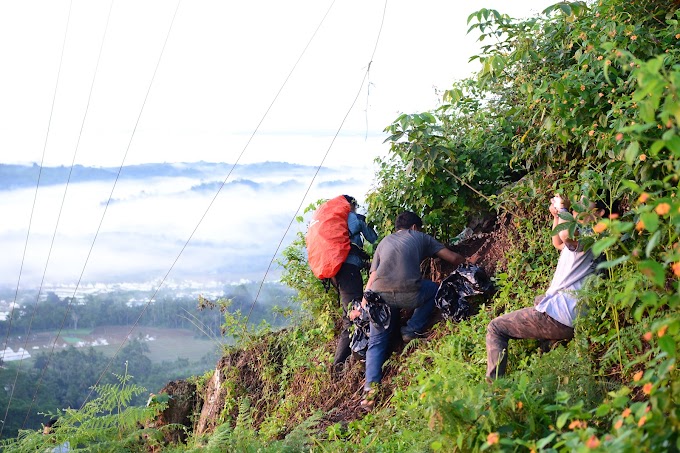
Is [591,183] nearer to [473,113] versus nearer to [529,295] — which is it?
[529,295]

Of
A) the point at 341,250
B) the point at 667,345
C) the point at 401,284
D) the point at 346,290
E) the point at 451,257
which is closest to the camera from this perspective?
the point at 667,345

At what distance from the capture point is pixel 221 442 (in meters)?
6.46

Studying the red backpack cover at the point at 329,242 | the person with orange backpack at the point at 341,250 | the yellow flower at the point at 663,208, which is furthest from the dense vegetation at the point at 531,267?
the red backpack cover at the point at 329,242

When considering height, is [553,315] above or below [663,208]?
below

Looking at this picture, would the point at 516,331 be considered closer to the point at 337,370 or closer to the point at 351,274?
the point at 351,274

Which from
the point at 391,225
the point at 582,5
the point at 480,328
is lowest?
the point at 480,328

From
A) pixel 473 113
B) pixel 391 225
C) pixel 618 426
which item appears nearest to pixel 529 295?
pixel 391 225

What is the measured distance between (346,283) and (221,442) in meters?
2.87

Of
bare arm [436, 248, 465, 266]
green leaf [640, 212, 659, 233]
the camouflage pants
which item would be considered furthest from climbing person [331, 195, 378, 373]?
green leaf [640, 212, 659, 233]

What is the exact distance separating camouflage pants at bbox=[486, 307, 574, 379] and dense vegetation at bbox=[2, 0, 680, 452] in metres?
0.16

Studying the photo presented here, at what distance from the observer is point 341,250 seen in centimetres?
877

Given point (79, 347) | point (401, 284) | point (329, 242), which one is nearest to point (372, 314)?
point (401, 284)

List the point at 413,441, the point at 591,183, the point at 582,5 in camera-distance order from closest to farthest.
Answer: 1. the point at 413,441
2. the point at 591,183
3. the point at 582,5

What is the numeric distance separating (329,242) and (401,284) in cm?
122
